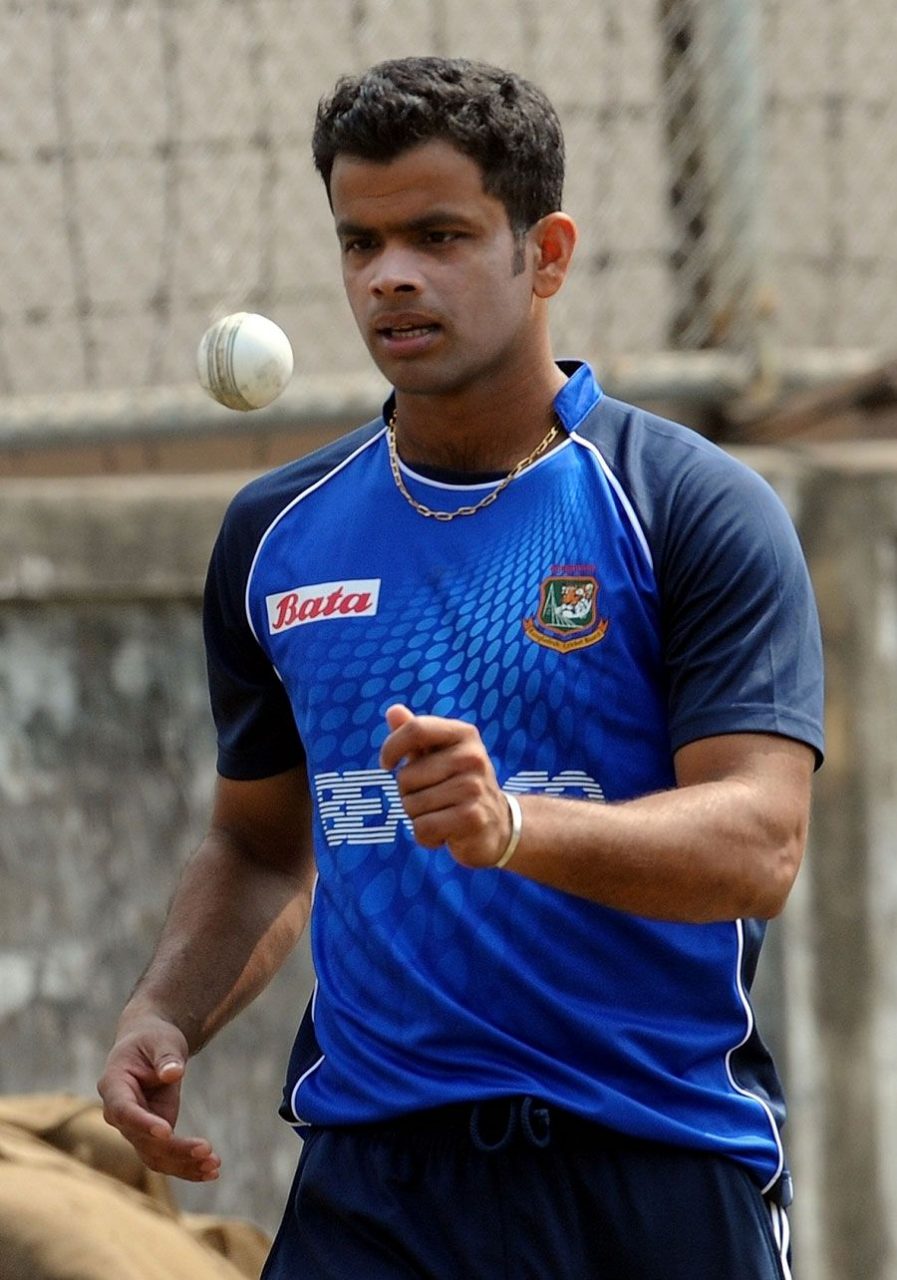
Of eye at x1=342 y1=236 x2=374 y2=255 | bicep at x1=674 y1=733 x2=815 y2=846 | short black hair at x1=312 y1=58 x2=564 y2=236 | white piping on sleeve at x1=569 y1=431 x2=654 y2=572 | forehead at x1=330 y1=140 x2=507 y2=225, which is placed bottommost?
bicep at x1=674 y1=733 x2=815 y2=846

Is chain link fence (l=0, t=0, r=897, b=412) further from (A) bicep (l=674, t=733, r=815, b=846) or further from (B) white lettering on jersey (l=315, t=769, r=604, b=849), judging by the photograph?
(A) bicep (l=674, t=733, r=815, b=846)

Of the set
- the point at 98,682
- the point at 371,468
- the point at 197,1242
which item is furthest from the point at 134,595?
the point at 371,468

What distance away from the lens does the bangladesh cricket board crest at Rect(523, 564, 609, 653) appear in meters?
2.89

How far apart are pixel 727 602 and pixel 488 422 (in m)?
0.44

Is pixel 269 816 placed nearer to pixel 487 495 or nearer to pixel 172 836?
pixel 487 495

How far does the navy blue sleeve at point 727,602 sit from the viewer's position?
2.81m

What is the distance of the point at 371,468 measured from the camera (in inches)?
126

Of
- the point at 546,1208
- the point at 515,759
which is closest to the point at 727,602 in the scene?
the point at 515,759

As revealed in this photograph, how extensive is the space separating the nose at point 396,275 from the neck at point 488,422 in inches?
6.5

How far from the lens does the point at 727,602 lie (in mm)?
2844

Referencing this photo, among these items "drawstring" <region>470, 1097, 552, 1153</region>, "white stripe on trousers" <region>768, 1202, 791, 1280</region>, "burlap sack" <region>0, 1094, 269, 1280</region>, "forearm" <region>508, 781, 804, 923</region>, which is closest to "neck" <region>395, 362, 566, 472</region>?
"forearm" <region>508, 781, 804, 923</region>

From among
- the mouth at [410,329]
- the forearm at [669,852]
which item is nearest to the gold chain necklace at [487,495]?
the mouth at [410,329]

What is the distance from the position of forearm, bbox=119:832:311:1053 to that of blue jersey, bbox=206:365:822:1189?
226 millimetres

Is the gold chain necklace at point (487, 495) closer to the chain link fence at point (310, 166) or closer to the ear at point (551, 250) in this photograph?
the ear at point (551, 250)
